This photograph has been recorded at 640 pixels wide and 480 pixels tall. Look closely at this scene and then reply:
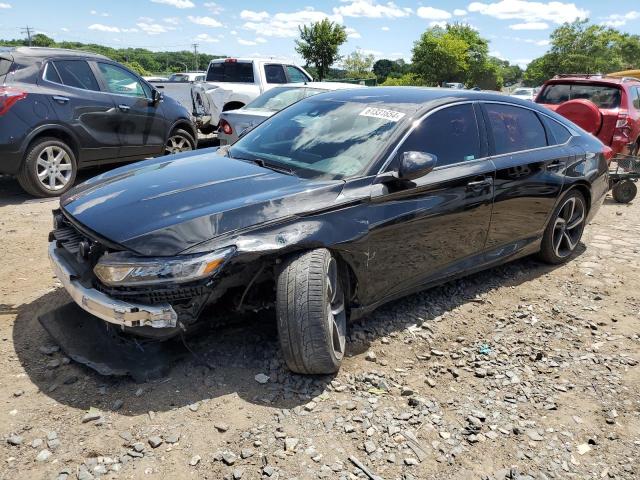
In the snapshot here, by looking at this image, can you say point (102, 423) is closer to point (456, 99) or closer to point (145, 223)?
point (145, 223)

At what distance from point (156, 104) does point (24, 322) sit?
5.16 meters

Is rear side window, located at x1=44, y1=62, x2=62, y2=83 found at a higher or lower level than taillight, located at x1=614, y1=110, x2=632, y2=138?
higher

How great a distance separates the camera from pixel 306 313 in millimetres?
2770

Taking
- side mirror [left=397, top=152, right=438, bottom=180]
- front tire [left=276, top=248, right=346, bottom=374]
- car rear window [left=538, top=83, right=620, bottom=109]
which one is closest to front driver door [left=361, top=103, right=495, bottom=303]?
side mirror [left=397, top=152, right=438, bottom=180]

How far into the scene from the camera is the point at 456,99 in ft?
12.9

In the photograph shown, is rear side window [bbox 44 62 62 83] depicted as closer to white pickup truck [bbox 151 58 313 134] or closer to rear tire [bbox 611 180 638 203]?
white pickup truck [bbox 151 58 313 134]

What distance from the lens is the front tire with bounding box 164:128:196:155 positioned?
8.52 meters

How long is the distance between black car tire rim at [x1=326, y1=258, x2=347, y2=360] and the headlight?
2.12 feet

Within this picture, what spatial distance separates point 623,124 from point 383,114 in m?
6.53

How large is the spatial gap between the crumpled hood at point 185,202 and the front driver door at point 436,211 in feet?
1.53

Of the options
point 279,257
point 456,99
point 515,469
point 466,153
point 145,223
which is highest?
point 456,99

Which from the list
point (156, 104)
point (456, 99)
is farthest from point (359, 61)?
point (456, 99)

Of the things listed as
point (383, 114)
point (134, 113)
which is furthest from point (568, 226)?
point (134, 113)

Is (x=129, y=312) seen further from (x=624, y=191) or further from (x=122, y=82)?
(x=624, y=191)
